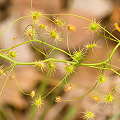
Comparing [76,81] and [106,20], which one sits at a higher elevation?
[106,20]

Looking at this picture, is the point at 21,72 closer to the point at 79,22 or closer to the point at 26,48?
the point at 26,48

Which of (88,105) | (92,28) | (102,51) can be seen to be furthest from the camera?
(102,51)

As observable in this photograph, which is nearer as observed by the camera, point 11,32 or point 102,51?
point 102,51

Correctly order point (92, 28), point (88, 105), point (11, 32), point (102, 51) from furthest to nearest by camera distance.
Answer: point (11, 32) → point (102, 51) → point (88, 105) → point (92, 28)

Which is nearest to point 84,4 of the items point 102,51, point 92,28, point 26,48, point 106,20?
point 106,20

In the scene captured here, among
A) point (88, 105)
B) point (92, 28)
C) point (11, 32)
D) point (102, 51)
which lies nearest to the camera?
point (92, 28)

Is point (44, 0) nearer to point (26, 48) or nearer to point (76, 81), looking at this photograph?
point (26, 48)

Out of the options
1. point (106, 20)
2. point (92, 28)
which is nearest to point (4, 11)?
point (106, 20)

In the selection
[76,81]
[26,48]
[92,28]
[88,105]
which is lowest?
[92,28]

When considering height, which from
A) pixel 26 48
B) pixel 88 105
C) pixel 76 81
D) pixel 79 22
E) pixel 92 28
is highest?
pixel 79 22
